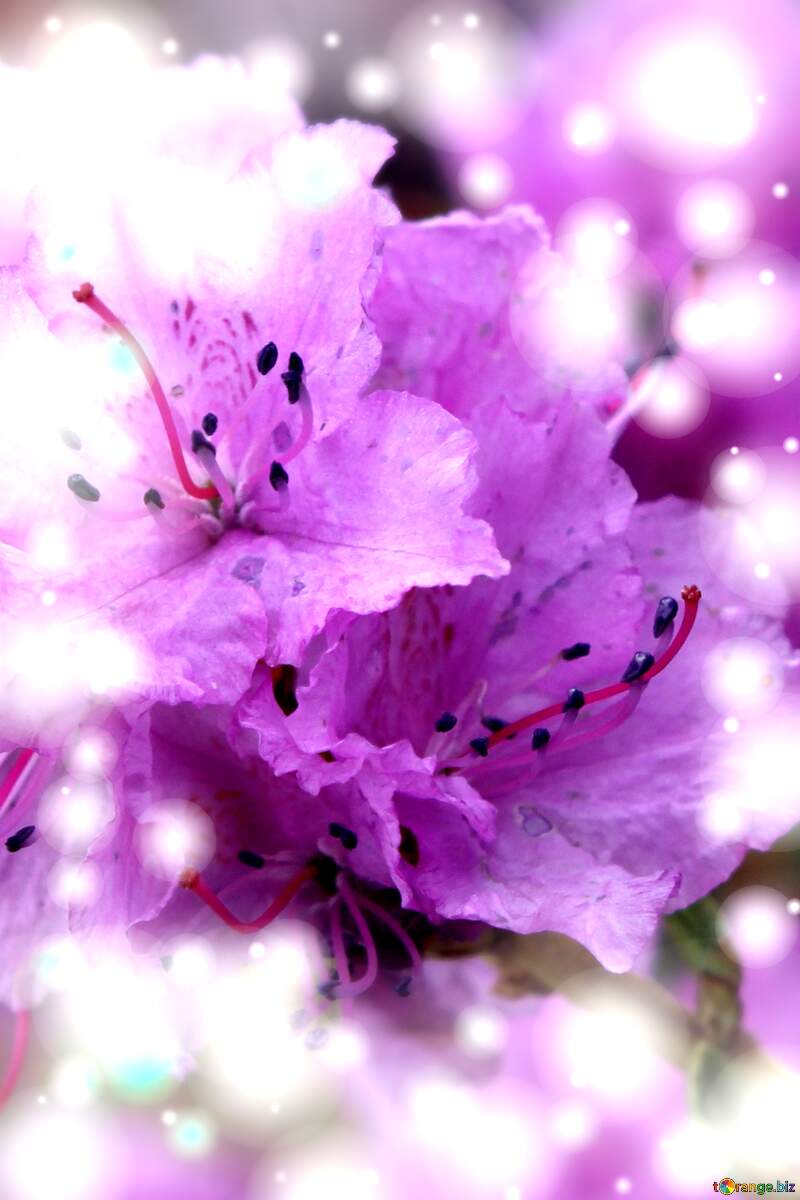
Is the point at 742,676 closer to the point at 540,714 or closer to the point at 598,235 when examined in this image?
the point at 540,714

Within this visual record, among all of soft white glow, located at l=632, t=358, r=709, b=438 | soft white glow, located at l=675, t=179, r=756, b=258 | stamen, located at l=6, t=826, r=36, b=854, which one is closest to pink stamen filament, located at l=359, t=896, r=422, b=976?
stamen, located at l=6, t=826, r=36, b=854

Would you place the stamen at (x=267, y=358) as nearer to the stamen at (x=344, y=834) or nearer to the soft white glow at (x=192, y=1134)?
the stamen at (x=344, y=834)

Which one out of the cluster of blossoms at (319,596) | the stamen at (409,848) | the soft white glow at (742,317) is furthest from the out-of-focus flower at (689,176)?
the stamen at (409,848)

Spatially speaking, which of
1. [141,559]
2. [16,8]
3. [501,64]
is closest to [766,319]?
[501,64]

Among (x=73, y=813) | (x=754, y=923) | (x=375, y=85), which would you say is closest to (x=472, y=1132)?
(x=754, y=923)

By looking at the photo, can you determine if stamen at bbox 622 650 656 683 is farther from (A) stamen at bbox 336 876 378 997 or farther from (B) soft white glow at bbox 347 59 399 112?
(B) soft white glow at bbox 347 59 399 112

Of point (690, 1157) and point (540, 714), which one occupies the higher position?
point (540, 714)
